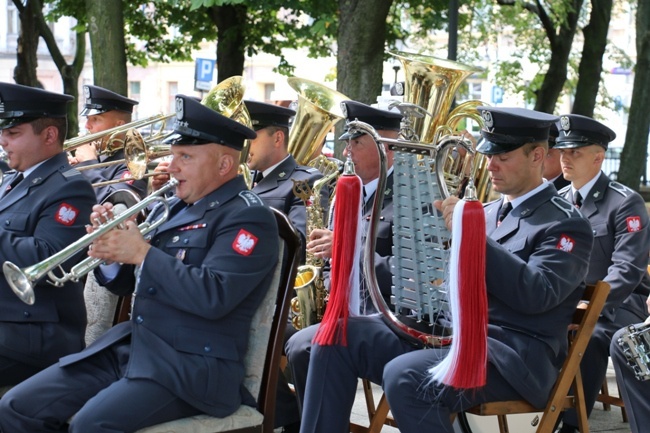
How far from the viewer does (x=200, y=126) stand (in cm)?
416

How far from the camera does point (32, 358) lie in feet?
14.5

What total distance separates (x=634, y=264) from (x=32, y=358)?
3101mm

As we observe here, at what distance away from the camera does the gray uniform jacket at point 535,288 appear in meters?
4.22

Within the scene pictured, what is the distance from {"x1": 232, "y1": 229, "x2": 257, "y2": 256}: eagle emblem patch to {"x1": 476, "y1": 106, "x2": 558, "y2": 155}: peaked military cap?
3.85 ft

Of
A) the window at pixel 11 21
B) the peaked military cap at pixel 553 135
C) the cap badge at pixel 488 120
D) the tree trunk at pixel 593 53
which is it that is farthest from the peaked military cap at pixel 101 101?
the window at pixel 11 21

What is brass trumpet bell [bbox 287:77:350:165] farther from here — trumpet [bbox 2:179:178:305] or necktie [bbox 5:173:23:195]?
trumpet [bbox 2:179:178:305]

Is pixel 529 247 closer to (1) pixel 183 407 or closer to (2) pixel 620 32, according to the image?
(1) pixel 183 407

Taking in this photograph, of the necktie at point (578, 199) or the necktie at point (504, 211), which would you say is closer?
the necktie at point (504, 211)

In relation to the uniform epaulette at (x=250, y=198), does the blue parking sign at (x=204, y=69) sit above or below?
below

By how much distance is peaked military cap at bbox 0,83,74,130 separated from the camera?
15.4 feet

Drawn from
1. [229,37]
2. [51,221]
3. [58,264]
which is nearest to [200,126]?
[58,264]

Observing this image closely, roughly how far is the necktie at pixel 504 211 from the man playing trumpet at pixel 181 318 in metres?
1.24

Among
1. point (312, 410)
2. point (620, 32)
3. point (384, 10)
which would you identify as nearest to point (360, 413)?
point (312, 410)

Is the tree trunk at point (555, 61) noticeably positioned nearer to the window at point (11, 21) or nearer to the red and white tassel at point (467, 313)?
the red and white tassel at point (467, 313)
